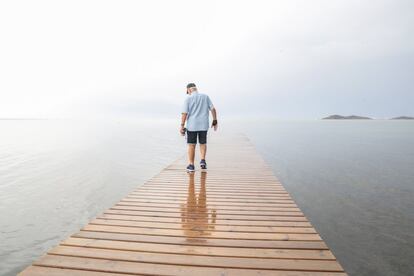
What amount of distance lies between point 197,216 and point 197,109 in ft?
10.5

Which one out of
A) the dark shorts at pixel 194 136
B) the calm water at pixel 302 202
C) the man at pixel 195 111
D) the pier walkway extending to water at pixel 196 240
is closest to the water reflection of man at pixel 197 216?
the pier walkway extending to water at pixel 196 240

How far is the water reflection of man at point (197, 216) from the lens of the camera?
365 cm

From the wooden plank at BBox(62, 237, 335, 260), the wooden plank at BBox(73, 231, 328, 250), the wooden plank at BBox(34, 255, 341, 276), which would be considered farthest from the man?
the wooden plank at BBox(34, 255, 341, 276)

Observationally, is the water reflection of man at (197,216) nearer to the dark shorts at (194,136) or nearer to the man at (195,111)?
the dark shorts at (194,136)

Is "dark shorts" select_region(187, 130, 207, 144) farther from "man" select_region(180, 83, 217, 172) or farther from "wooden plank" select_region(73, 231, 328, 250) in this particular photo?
"wooden plank" select_region(73, 231, 328, 250)

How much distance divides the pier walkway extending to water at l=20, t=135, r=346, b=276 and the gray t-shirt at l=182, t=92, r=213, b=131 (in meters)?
1.86

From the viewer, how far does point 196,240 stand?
334 cm

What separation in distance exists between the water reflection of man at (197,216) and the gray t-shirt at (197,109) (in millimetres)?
1805

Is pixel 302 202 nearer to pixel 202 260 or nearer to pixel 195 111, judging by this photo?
pixel 195 111

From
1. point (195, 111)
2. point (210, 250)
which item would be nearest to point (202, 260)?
point (210, 250)

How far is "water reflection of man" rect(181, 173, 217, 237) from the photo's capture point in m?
3.65

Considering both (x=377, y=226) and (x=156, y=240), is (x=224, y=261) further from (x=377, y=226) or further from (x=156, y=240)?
(x=377, y=226)

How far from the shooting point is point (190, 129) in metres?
6.98

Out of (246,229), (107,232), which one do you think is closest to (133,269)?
(107,232)
